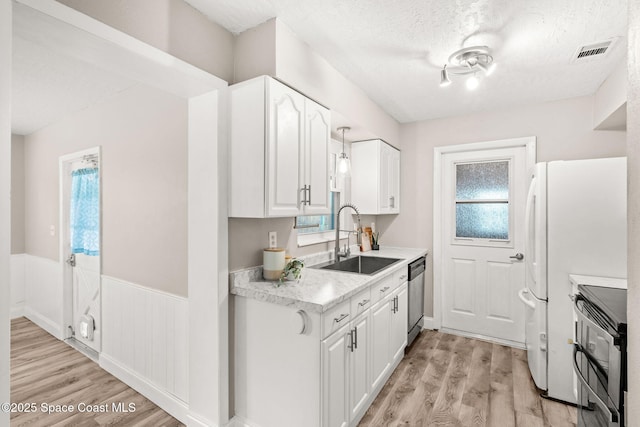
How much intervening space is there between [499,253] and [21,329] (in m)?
5.76

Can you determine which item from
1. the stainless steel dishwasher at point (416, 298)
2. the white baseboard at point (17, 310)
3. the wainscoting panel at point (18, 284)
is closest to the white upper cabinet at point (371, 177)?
the stainless steel dishwasher at point (416, 298)

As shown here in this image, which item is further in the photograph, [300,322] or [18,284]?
[18,284]

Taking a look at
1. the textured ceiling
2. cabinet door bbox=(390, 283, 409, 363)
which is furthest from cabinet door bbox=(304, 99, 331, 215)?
cabinet door bbox=(390, 283, 409, 363)

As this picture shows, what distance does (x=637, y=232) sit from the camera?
2.56 feet

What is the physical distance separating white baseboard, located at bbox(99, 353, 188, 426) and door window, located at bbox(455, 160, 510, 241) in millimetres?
3145

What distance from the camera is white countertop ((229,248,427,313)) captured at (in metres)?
1.65

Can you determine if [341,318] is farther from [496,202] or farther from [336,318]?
[496,202]

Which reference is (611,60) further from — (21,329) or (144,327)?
(21,329)

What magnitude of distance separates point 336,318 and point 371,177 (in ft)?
6.49

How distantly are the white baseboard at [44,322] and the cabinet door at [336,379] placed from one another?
11.2ft

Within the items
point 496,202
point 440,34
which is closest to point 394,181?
point 496,202

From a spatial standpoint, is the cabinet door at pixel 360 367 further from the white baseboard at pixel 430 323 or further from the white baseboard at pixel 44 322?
the white baseboard at pixel 44 322

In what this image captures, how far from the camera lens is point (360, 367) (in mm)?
2002

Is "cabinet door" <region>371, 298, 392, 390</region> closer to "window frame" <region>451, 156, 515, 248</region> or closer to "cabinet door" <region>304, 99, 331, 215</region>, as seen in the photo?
"cabinet door" <region>304, 99, 331, 215</region>
